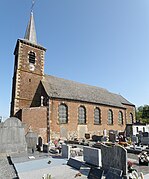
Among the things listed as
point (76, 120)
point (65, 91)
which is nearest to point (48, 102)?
point (65, 91)

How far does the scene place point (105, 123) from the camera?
1097 inches

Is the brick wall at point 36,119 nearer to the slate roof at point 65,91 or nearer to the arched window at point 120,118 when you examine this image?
the slate roof at point 65,91

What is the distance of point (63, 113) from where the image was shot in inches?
906

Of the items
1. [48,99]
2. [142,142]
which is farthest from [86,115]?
[142,142]

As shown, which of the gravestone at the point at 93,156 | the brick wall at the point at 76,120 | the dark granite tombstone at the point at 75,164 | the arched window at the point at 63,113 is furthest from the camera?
the arched window at the point at 63,113

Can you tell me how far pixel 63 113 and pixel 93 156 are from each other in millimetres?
14350

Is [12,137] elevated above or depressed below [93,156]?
above

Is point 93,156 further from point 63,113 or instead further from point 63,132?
point 63,113

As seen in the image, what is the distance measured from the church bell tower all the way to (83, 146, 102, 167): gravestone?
14920 mm

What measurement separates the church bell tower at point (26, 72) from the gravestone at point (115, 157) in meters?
16.6

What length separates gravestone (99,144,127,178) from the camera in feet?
22.2

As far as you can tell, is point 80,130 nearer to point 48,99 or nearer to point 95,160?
point 48,99

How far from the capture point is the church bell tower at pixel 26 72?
74.4 ft

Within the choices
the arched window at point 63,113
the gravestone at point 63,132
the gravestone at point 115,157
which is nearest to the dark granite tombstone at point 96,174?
the gravestone at point 115,157
